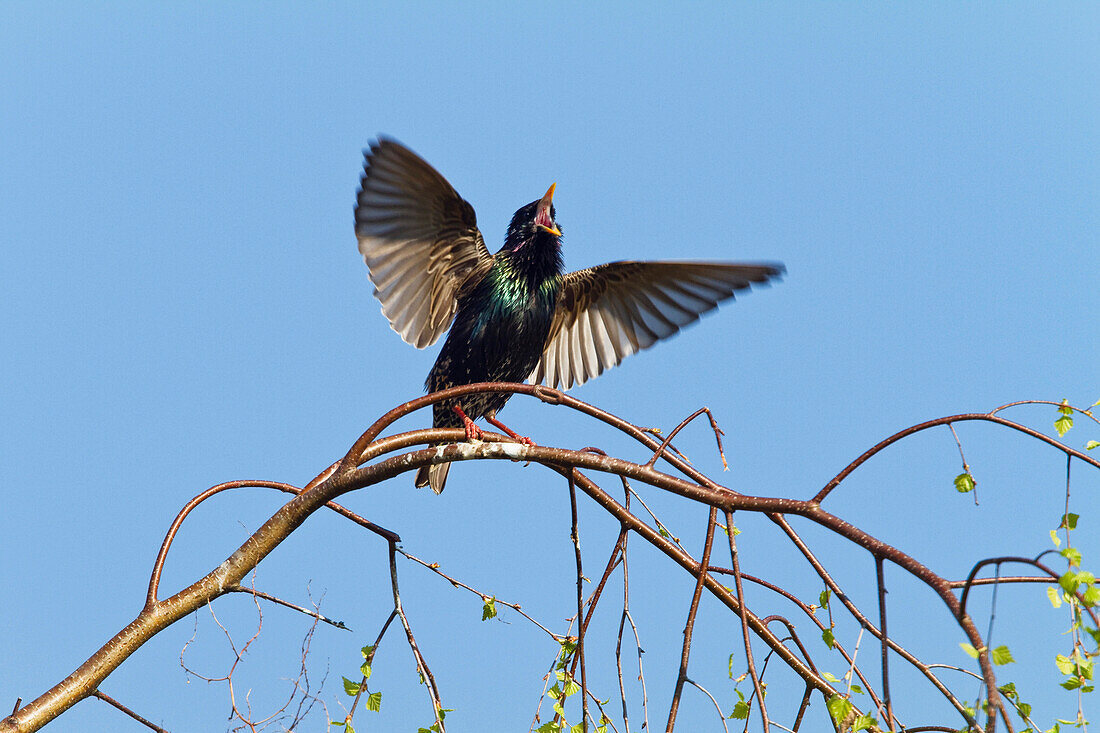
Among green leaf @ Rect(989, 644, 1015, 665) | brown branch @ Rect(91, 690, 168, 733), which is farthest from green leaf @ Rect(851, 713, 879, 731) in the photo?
brown branch @ Rect(91, 690, 168, 733)

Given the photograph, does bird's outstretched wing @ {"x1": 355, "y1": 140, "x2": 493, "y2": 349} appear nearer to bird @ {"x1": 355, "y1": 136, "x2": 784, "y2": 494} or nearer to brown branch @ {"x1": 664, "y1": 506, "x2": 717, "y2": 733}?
bird @ {"x1": 355, "y1": 136, "x2": 784, "y2": 494}

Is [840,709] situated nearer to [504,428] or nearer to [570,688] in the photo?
[570,688]

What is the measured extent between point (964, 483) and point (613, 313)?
10.3 ft

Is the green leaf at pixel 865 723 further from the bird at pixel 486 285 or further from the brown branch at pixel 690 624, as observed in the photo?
the bird at pixel 486 285

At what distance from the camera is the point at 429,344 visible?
15.9 ft

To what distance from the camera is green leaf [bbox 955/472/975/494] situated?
7.25 ft

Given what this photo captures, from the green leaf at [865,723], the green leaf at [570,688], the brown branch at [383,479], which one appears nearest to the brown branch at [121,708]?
the brown branch at [383,479]

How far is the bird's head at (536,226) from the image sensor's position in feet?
15.3

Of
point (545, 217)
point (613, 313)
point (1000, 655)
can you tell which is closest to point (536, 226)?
point (545, 217)

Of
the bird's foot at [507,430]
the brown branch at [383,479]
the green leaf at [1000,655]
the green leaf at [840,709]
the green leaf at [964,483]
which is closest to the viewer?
the green leaf at [1000,655]

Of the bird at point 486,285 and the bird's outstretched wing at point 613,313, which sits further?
the bird's outstretched wing at point 613,313

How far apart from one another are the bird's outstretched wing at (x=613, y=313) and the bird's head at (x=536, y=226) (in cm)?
45

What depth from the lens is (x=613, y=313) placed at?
525 centimetres

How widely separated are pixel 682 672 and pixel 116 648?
156 centimetres
